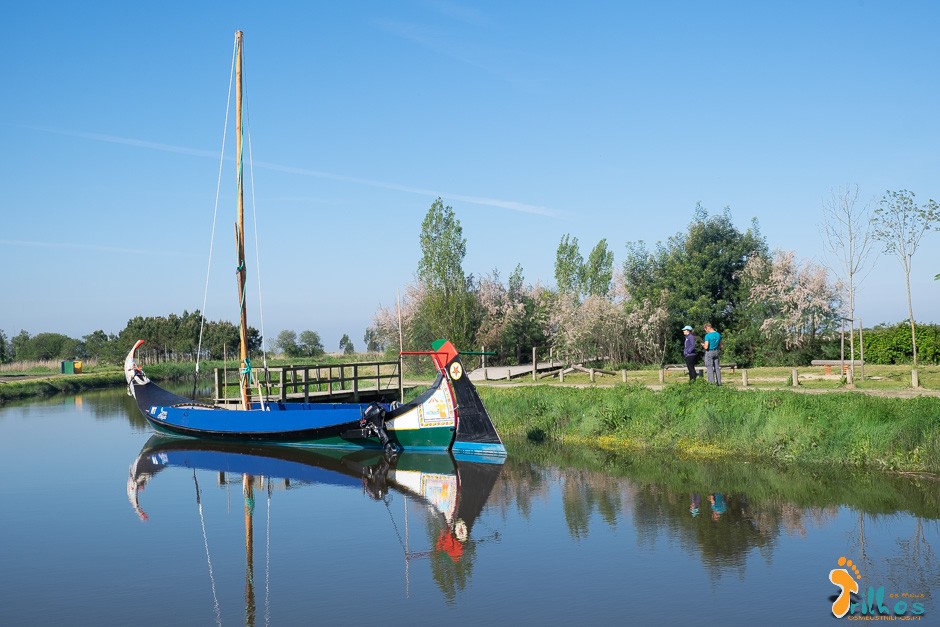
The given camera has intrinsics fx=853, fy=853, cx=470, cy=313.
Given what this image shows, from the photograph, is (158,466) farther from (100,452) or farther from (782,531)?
(782,531)

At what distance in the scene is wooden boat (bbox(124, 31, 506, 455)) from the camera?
20750mm

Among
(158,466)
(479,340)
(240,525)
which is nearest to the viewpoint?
(240,525)

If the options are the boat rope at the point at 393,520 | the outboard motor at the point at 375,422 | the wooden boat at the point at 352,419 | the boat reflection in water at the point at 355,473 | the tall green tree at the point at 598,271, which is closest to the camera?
the boat rope at the point at 393,520

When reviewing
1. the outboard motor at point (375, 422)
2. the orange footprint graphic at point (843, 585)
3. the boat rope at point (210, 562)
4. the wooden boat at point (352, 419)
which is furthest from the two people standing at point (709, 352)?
the boat rope at point (210, 562)

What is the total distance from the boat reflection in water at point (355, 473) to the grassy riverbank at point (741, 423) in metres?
3.20

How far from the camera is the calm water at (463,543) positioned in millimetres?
10000

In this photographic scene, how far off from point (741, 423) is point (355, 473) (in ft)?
29.0

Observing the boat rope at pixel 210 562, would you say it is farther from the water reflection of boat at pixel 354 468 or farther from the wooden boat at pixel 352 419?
the wooden boat at pixel 352 419

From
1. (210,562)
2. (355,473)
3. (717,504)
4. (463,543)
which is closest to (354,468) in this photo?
(355,473)

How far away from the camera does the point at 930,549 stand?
11422 mm

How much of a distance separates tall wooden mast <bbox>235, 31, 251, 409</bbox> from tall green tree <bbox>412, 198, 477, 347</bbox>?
18.7m

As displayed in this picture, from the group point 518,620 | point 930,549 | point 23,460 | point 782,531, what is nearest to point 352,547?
point 518,620

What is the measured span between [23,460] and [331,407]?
7943 mm

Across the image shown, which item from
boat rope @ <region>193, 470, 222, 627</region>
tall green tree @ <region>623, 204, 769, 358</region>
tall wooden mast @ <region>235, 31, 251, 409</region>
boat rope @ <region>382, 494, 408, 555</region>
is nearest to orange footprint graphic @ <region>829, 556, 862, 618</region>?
boat rope @ <region>382, 494, 408, 555</region>
